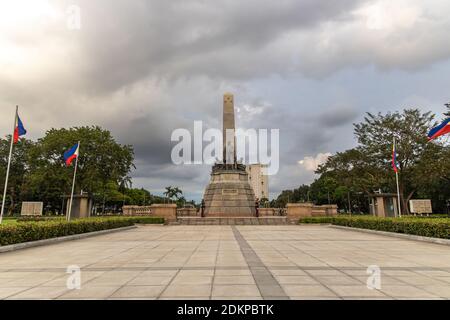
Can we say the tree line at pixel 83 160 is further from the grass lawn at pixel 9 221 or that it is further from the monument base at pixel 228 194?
the monument base at pixel 228 194

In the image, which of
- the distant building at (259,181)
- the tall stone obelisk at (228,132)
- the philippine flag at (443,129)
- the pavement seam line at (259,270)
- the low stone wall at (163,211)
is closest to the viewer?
the pavement seam line at (259,270)

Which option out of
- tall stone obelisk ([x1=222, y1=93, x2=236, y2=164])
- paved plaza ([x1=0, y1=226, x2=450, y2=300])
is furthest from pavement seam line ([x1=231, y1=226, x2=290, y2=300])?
tall stone obelisk ([x1=222, y1=93, x2=236, y2=164])

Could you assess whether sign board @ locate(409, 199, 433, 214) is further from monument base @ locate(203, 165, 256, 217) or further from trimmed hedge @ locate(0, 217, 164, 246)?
trimmed hedge @ locate(0, 217, 164, 246)

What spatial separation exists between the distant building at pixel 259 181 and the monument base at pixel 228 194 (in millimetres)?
99717

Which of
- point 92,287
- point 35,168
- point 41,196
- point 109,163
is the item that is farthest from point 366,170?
point 41,196

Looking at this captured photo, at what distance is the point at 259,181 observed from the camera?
453 ft

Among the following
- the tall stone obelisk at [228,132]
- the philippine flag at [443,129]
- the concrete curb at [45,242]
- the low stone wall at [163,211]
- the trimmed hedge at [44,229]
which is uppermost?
the tall stone obelisk at [228,132]

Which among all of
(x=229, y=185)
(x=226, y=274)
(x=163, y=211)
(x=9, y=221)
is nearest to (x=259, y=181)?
(x=229, y=185)

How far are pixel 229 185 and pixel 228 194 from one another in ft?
3.65

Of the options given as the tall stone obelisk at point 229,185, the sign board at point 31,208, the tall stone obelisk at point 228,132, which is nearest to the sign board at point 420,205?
the tall stone obelisk at point 229,185

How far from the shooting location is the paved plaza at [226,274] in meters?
5.17

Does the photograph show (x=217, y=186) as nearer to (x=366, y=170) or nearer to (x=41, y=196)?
(x=366, y=170)

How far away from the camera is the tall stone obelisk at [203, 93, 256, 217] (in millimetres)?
31797

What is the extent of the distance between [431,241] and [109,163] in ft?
95.4
